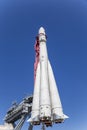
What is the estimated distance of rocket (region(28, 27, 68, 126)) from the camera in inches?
1154

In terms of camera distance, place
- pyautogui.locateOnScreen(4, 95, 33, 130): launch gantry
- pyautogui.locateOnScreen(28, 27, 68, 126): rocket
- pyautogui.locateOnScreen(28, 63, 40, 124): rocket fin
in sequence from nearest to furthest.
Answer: pyautogui.locateOnScreen(28, 27, 68, 126): rocket < pyautogui.locateOnScreen(28, 63, 40, 124): rocket fin < pyautogui.locateOnScreen(4, 95, 33, 130): launch gantry

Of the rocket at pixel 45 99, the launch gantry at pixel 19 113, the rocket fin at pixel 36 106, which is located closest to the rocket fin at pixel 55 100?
the rocket at pixel 45 99

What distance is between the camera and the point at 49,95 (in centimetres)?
3178

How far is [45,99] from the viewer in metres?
30.2

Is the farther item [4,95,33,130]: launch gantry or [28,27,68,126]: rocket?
[4,95,33,130]: launch gantry

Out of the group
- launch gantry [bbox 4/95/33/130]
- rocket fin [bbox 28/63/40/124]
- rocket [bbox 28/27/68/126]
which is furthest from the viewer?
launch gantry [bbox 4/95/33/130]

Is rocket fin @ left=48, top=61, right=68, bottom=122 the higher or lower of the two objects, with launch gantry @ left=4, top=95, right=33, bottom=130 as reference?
lower

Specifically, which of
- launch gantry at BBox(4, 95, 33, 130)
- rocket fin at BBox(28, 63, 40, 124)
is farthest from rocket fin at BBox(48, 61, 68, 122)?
launch gantry at BBox(4, 95, 33, 130)

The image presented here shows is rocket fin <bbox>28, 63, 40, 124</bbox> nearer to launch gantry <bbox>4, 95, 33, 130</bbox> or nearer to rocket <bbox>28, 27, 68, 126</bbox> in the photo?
rocket <bbox>28, 27, 68, 126</bbox>

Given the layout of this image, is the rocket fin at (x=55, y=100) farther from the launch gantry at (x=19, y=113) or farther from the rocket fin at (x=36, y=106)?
the launch gantry at (x=19, y=113)

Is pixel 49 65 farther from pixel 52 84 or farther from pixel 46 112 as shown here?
pixel 46 112

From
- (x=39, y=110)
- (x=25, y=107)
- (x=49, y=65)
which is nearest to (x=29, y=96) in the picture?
(x=25, y=107)

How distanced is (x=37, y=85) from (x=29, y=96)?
13176 mm

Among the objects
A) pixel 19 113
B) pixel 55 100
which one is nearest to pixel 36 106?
Answer: pixel 55 100
